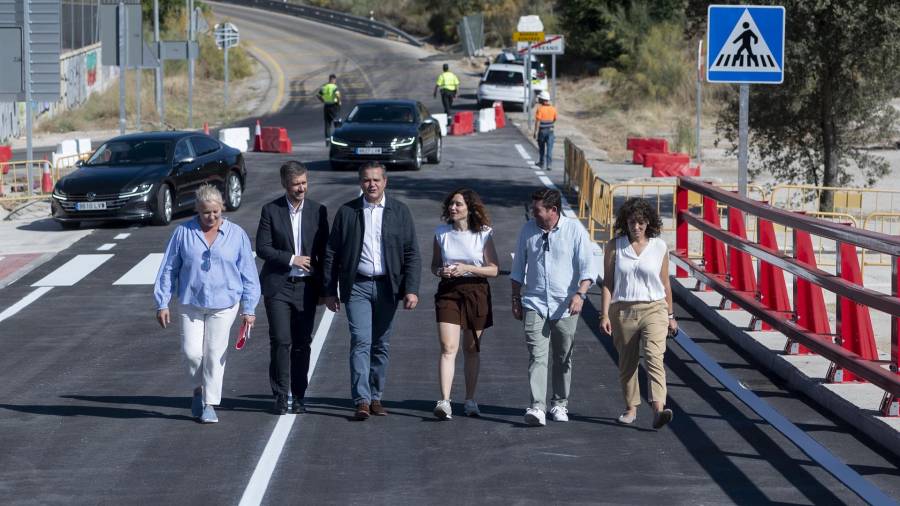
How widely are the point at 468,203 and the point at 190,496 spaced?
297 centimetres

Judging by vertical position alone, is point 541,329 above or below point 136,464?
above

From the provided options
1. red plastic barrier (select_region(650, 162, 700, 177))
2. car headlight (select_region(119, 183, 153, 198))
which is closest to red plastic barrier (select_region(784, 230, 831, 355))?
car headlight (select_region(119, 183, 153, 198))

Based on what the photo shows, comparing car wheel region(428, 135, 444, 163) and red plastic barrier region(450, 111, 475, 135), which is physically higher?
red plastic barrier region(450, 111, 475, 135)

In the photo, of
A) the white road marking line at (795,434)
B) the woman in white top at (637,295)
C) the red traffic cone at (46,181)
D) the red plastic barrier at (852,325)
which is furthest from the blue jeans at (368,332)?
the red traffic cone at (46,181)

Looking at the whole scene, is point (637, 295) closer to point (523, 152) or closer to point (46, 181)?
point (46, 181)

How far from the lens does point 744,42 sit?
13.8 meters

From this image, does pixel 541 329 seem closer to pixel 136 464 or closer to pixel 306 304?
pixel 306 304

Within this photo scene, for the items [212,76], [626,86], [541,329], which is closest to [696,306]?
[541,329]

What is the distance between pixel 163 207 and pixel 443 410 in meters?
14.0

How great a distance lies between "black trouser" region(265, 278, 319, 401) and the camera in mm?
10195

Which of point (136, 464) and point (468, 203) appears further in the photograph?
point (468, 203)

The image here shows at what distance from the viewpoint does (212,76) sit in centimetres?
6656

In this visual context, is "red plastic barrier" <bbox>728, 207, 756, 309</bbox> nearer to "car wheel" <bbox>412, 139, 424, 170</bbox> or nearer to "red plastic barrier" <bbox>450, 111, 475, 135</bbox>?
"car wheel" <bbox>412, 139, 424, 170</bbox>

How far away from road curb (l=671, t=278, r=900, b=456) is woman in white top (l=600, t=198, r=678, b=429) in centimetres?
122
